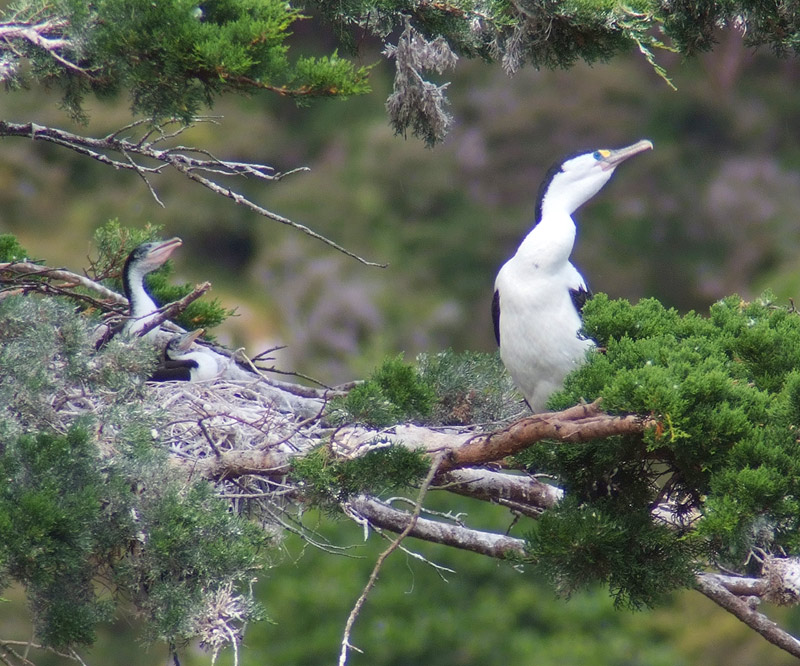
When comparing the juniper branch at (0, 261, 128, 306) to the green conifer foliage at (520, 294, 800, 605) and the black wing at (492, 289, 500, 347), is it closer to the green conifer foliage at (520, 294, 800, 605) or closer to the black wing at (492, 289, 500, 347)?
the black wing at (492, 289, 500, 347)

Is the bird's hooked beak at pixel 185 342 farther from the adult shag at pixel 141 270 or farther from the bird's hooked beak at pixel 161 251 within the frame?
the bird's hooked beak at pixel 161 251

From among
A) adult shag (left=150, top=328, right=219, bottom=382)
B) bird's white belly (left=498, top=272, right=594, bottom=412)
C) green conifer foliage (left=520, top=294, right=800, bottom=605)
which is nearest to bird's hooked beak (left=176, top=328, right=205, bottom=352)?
adult shag (left=150, top=328, right=219, bottom=382)

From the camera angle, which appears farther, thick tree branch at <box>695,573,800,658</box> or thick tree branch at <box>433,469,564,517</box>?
thick tree branch at <box>433,469,564,517</box>

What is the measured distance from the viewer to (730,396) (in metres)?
2.59

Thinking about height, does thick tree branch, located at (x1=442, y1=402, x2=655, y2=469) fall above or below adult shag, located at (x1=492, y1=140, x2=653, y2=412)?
above

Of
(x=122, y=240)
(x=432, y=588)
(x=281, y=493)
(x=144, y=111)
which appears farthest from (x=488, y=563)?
(x=144, y=111)

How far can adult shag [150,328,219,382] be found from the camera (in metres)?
4.29

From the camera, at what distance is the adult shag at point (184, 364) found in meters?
4.29

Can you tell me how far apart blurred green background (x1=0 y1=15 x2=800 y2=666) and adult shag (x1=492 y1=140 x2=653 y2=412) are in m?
9.27

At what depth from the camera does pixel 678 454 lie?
8.54ft

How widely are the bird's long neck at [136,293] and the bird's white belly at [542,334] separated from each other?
1.55 metres

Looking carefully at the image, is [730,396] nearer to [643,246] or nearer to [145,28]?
[145,28]

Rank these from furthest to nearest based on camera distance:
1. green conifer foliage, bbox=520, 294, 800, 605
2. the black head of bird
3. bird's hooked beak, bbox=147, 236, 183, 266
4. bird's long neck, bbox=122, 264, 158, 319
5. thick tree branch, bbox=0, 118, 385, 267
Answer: bird's hooked beak, bbox=147, 236, 183, 266
bird's long neck, bbox=122, 264, 158, 319
the black head of bird
thick tree branch, bbox=0, 118, 385, 267
green conifer foliage, bbox=520, 294, 800, 605

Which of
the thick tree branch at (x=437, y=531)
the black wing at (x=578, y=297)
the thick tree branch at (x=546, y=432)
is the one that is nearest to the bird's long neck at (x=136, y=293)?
the thick tree branch at (x=437, y=531)
